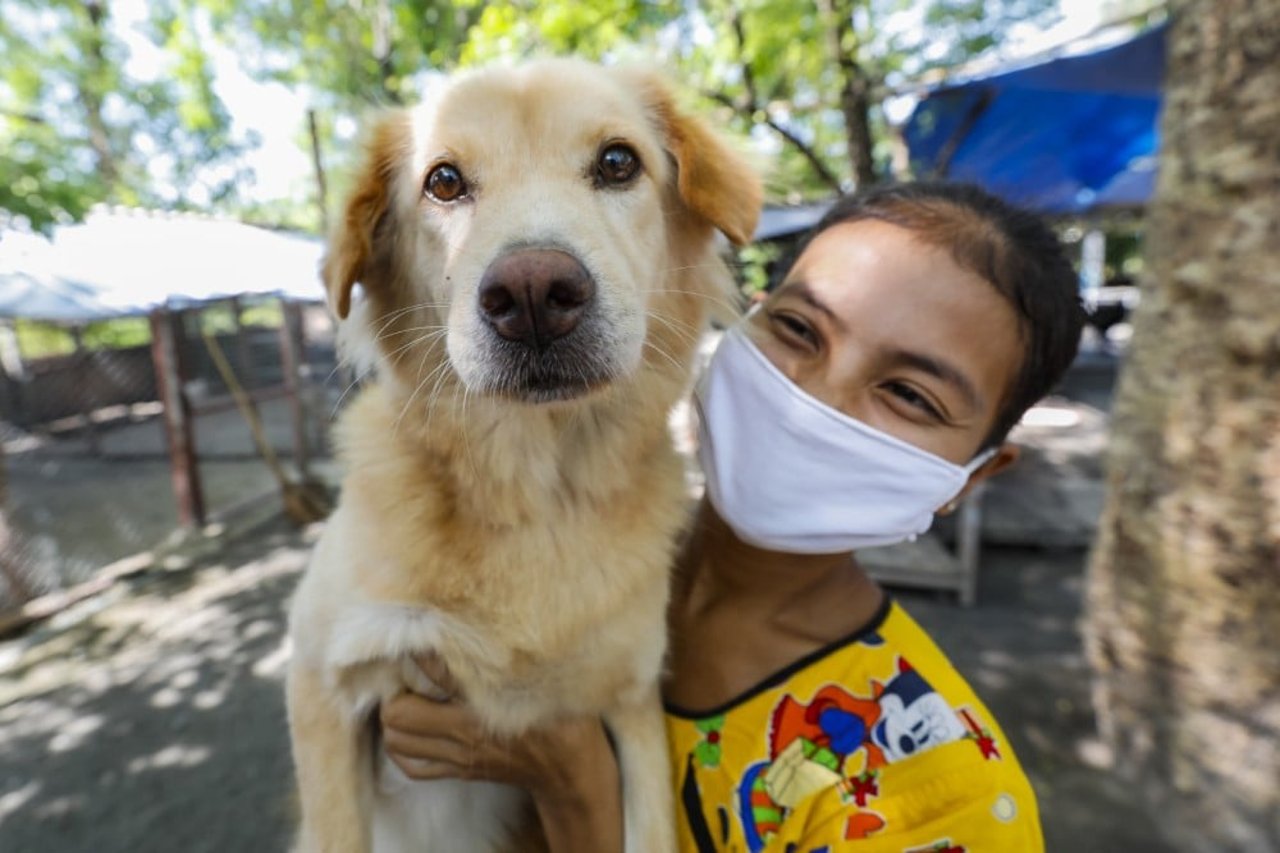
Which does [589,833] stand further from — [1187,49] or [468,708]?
[1187,49]

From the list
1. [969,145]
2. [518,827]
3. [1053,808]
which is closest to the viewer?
[518,827]

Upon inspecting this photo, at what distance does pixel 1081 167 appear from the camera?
31.3ft

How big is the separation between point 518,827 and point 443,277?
164 centimetres

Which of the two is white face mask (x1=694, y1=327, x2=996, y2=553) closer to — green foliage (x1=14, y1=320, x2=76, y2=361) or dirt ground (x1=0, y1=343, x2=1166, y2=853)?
dirt ground (x1=0, y1=343, x2=1166, y2=853)

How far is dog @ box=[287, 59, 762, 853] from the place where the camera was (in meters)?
1.56

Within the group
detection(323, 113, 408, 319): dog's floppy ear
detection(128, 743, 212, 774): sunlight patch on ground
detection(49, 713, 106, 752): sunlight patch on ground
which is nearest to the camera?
detection(323, 113, 408, 319): dog's floppy ear

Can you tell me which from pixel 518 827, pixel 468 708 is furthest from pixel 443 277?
pixel 518 827

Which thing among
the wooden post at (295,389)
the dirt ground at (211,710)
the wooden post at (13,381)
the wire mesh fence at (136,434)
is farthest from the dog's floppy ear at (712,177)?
the wooden post at (13,381)

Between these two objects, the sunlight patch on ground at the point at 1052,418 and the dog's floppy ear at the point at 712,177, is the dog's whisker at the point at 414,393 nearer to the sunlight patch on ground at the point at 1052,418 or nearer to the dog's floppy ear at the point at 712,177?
the dog's floppy ear at the point at 712,177

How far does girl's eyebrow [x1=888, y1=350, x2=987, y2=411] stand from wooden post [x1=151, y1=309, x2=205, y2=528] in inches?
285

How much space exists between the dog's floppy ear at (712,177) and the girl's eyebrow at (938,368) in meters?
0.56

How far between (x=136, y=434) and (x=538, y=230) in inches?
Result: 537

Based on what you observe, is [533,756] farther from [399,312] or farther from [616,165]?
[616,165]

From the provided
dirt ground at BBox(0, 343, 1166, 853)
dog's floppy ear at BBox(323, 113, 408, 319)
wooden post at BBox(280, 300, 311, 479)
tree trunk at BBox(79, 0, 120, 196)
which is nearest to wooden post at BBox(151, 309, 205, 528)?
dirt ground at BBox(0, 343, 1166, 853)
